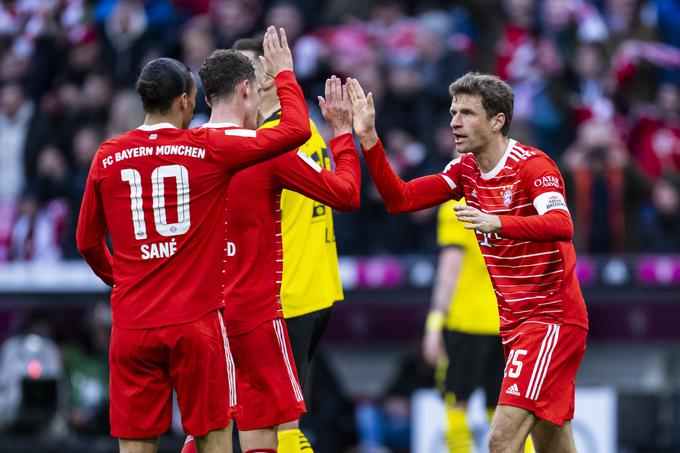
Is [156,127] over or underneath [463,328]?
over

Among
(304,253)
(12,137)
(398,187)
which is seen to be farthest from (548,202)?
(12,137)

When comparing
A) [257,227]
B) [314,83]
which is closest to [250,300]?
[257,227]

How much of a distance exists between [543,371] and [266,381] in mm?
1420

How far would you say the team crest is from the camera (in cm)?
667

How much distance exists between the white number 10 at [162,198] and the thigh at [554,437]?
7.05ft

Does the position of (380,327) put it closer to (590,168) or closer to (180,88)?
(590,168)

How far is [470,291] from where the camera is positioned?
934 centimetres

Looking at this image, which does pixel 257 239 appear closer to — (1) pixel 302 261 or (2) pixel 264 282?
(2) pixel 264 282

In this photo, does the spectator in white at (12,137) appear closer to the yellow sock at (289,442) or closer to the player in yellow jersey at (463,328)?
the player in yellow jersey at (463,328)

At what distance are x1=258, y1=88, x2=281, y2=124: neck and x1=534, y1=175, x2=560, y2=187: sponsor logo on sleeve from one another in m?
1.56

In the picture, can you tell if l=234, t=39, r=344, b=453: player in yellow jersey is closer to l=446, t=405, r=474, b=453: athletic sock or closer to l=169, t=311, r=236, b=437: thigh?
l=169, t=311, r=236, b=437: thigh

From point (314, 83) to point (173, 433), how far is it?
3631 mm

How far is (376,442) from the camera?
11.8 m

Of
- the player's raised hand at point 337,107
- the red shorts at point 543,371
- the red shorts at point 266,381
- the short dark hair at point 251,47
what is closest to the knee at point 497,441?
the red shorts at point 543,371
